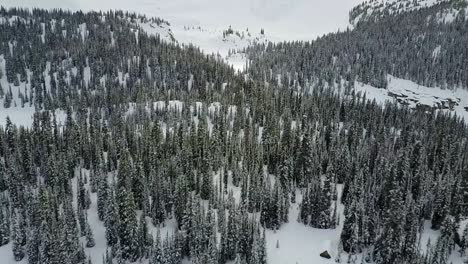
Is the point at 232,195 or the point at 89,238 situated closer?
the point at 89,238

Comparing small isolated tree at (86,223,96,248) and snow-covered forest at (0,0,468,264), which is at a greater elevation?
snow-covered forest at (0,0,468,264)

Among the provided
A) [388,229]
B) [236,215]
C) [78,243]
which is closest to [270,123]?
[236,215]

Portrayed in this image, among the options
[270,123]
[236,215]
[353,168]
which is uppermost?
[270,123]

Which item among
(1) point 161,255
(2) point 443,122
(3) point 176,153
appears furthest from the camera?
(2) point 443,122

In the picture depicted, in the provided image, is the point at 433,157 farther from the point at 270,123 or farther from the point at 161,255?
the point at 161,255

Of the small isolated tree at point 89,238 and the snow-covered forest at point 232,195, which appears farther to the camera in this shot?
the small isolated tree at point 89,238

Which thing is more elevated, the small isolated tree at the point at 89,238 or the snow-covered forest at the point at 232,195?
the snow-covered forest at the point at 232,195

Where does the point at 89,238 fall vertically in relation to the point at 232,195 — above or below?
below

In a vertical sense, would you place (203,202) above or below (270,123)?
below

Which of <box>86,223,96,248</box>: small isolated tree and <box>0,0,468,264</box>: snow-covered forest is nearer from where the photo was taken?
<box>0,0,468,264</box>: snow-covered forest

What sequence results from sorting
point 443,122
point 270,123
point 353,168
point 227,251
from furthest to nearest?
point 443,122
point 270,123
point 353,168
point 227,251

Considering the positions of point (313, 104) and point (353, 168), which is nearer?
point (353, 168)
